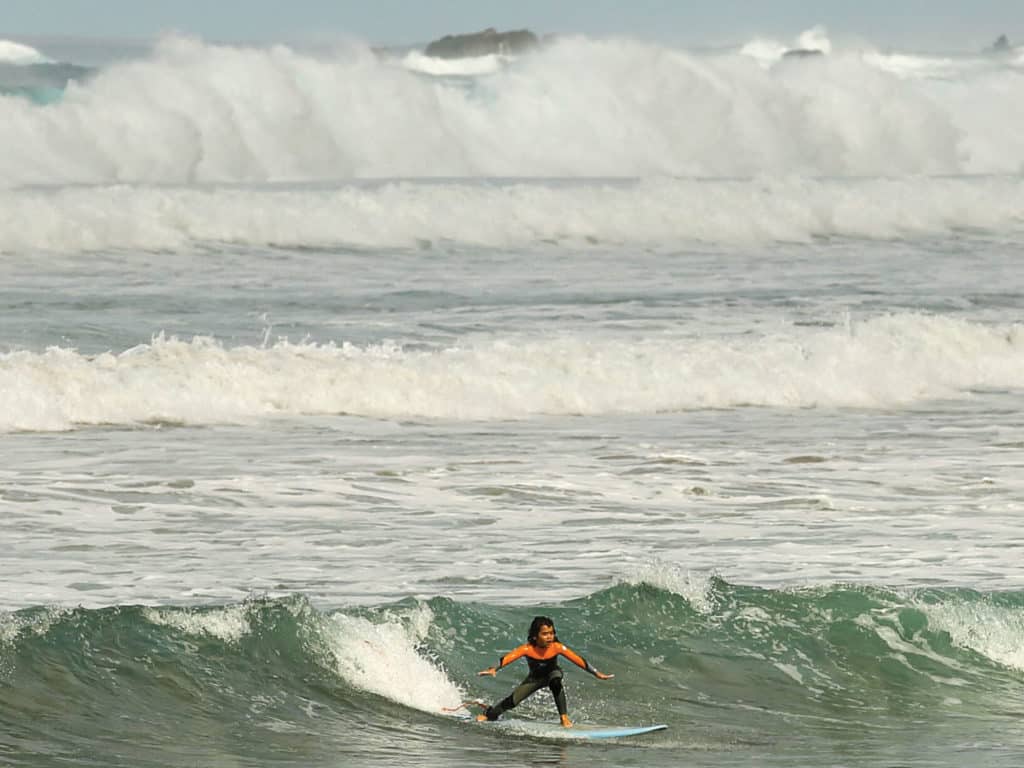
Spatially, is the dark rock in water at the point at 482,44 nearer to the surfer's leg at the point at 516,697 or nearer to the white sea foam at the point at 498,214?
the white sea foam at the point at 498,214

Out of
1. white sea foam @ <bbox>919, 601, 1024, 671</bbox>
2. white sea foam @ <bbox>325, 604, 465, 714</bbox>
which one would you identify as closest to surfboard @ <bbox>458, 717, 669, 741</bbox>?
white sea foam @ <bbox>325, 604, 465, 714</bbox>

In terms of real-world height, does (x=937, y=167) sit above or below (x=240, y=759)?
above

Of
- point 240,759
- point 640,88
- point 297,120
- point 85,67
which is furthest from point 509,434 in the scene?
point 85,67

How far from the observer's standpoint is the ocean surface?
334 inches

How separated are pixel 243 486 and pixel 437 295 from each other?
11.7 metres

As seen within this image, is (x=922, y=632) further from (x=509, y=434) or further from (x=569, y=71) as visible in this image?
(x=569, y=71)

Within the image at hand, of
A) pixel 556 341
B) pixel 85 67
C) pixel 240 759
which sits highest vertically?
pixel 85 67

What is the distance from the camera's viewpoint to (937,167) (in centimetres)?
4956

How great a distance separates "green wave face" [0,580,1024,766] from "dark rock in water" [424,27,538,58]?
172 feet

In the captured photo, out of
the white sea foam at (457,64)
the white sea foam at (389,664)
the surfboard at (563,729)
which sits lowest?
the surfboard at (563,729)

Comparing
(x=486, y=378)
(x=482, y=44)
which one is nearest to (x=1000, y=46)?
(x=482, y=44)

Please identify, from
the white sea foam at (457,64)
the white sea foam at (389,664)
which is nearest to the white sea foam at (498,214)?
the white sea foam at (389,664)

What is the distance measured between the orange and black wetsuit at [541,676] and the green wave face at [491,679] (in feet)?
0.59

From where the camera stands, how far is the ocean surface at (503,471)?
8.48 metres
